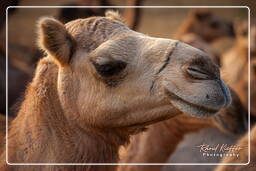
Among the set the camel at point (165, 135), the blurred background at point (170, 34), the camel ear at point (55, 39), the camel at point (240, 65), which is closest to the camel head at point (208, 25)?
the blurred background at point (170, 34)

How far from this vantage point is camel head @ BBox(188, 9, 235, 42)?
389 inches

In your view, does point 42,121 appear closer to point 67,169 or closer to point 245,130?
point 67,169

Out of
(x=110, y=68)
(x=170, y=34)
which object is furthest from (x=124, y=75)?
(x=170, y=34)

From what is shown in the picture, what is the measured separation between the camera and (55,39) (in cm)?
320

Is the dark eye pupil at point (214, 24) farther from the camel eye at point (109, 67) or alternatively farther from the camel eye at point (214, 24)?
the camel eye at point (109, 67)

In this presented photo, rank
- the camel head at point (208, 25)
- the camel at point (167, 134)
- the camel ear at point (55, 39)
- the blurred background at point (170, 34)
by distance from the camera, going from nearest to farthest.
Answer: the camel ear at point (55, 39), the camel at point (167, 134), the blurred background at point (170, 34), the camel head at point (208, 25)

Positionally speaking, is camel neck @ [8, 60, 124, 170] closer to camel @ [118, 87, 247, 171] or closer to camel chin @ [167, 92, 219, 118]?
camel chin @ [167, 92, 219, 118]

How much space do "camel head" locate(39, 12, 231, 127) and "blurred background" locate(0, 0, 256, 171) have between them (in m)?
0.59

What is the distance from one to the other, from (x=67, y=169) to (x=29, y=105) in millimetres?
424

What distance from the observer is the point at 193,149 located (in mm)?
5250

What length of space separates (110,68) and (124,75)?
82mm

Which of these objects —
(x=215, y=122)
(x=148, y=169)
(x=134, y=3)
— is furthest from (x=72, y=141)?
(x=134, y=3)

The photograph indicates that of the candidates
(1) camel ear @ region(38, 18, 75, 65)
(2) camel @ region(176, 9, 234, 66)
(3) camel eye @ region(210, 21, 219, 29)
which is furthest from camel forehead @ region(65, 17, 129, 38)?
(3) camel eye @ region(210, 21, 219, 29)

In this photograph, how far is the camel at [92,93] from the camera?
121 inches
